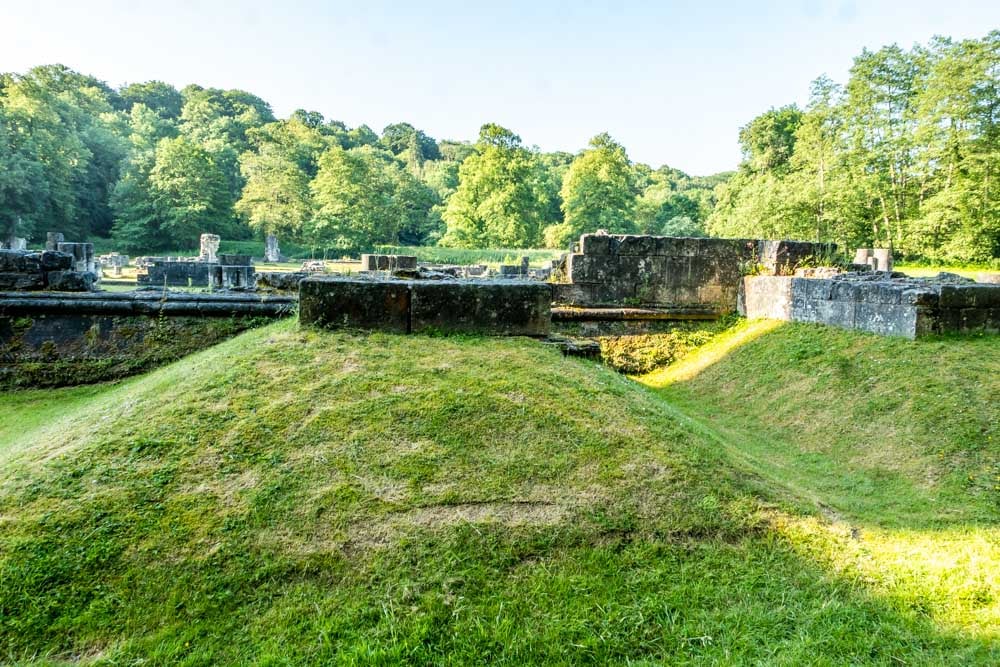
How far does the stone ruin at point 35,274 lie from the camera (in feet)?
21.7

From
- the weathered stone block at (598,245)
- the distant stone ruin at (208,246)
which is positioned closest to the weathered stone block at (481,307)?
the weathered stone block at (598,245)

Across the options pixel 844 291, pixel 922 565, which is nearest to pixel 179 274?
pixel 844 291

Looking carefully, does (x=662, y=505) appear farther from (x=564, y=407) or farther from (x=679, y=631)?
(x=564, y=407)

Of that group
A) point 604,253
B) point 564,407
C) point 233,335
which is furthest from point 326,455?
point 604,253

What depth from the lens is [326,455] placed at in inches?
122

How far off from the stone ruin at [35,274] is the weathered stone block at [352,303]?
3.99 meters

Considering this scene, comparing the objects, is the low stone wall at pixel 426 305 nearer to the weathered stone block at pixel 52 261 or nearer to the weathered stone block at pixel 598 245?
the weathered stone block at pixel 598 245

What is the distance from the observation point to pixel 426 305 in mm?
5004

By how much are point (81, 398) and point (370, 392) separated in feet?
11.5

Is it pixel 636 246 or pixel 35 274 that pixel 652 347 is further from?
pixel 35 274

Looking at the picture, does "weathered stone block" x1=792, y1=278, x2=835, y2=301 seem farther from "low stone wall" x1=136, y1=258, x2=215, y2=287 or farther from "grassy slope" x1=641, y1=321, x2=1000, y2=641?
"low stone wall" x1=136, y1=258, x2=215, y2=287

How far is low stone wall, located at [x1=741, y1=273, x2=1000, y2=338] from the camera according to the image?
6008 mm

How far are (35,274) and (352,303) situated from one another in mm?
4686

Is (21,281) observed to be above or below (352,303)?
above
